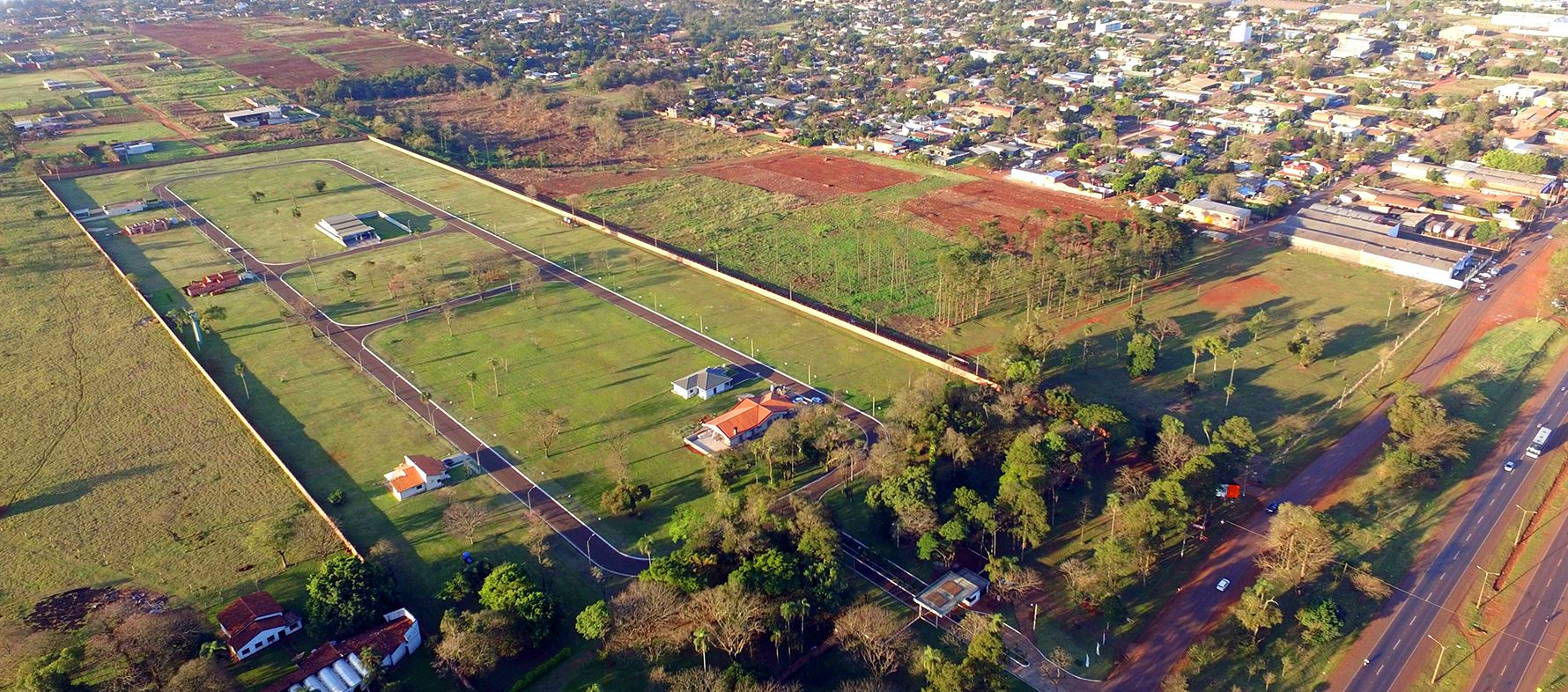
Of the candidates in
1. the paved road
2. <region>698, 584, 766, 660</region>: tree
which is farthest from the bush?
A: the paved road

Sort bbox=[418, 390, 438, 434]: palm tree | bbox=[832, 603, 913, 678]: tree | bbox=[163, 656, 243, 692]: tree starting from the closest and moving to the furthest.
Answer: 1. bbox=[163, 656, 243, 692]: tree
2. bbox=[832, 603, 913, 678]: tree
3. bbox=[418, 390, 438, 434]: palm tree

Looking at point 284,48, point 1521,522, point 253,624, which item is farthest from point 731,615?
point 284,48

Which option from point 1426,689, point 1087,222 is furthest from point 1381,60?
point 1426,689

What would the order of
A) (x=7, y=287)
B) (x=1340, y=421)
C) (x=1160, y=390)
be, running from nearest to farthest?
(x=1340, y=421)
(x=1160, y=390)
(x=7, y=287)

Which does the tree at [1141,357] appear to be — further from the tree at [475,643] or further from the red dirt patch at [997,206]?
the tree at [475,643]

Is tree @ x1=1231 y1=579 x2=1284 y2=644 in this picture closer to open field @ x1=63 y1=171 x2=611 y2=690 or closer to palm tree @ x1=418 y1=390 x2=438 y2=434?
open field @ x1=63 y1=171 x2=611 y2=690

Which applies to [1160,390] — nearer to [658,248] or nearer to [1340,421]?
[1340,421]

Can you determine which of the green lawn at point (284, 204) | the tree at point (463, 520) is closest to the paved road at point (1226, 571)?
the tree at point (463, 520)
